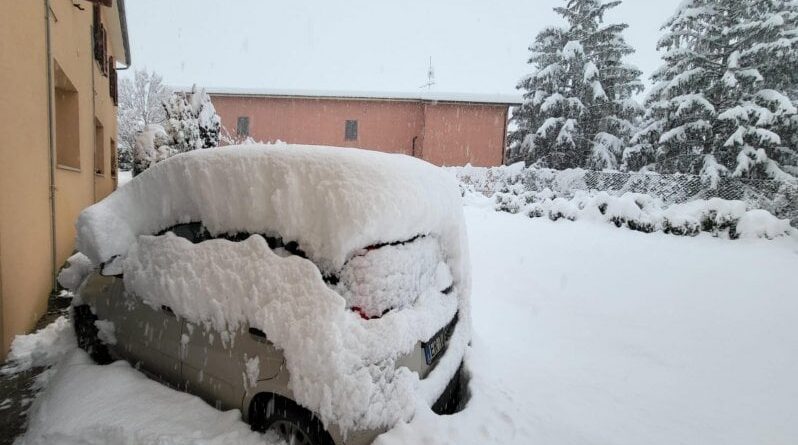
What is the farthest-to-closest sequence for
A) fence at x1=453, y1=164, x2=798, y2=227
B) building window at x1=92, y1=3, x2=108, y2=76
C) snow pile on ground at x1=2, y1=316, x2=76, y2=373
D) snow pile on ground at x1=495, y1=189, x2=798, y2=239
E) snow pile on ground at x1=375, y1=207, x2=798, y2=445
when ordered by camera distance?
fence at x1=453, y1=164, x2=798, y2=227
building window at x1=92, y1=3, x2=108, y2=76
snow pile on ground at x1=495, y1=189, x2=798, y2=239
snow pile on ground at x1=2, y1=316, x2=76, y2=373
snow pile on ground at x1=375, y1=207, x2=798, y2=445

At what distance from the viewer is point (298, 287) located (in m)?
1.92

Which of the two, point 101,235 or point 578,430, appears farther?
point 101,235

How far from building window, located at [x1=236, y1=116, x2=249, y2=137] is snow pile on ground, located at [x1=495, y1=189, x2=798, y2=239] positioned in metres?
20.8

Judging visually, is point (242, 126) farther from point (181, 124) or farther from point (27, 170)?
point (27, 170)

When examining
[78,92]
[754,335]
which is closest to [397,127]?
[78,92]

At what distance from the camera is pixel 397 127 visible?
25.2m

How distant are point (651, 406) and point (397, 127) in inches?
922

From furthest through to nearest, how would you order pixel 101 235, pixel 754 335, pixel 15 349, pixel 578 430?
pixel 754 335, pixel 15 349, pixel 101 235, pixel 578 430

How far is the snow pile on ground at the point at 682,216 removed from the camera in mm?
7441

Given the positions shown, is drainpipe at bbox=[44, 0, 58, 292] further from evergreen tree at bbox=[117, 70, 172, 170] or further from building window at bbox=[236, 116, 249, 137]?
evergreen tree at bbox=[117, 70, 172, 170]

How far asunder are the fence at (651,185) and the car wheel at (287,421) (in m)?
10.3

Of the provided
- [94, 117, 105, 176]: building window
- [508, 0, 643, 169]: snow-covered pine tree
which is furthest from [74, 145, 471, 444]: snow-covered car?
[508, 0, 643, 169]: snow-covered pine tree

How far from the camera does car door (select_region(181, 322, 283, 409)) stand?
199cm

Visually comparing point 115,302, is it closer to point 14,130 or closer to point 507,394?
point 14,130
